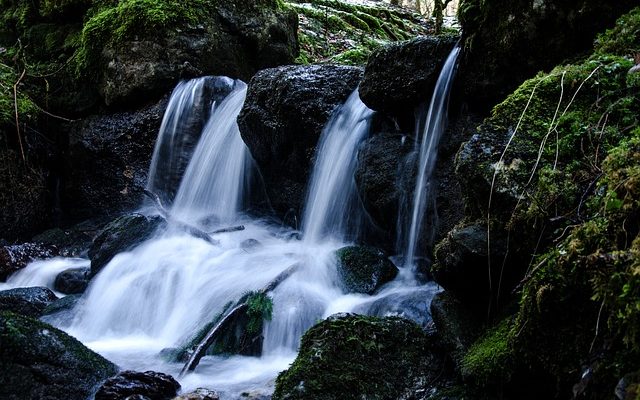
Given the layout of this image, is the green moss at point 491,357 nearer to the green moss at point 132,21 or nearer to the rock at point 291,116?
the rock at point 291,116

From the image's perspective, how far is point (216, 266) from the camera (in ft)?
20.2

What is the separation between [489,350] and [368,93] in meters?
3.81

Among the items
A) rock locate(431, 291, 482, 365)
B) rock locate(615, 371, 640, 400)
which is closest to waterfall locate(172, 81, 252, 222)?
rock locate(431, 291, 482, 365)

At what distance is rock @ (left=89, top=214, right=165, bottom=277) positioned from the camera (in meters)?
6.69

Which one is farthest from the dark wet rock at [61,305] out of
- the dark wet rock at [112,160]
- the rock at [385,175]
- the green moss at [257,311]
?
the rock at [385,175]

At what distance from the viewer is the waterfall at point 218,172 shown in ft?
27.6

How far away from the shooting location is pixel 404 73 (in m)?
5.71

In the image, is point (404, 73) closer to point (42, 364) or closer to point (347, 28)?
point (42, 364)

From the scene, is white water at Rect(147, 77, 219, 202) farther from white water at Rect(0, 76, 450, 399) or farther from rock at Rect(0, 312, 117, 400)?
rock at Rect(0, 312, 117, 400)

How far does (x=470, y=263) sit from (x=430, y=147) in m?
2.64

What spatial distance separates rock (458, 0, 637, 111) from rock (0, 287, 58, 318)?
503 cm

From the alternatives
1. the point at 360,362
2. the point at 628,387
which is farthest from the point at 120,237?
the point at 628,387

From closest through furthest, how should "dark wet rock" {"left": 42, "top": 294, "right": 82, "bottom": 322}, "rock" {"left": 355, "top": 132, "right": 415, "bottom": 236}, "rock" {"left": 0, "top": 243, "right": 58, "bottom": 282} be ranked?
"dark wet rock" {"left": 42, "top": 294, "right": 82, "bottom": 322}, "rock" {"left": 355, "top": 132, "right": 415, "bottom": 236}, "rock" {"left": 0, "top": 243, "right": 58, "bottom": 282}

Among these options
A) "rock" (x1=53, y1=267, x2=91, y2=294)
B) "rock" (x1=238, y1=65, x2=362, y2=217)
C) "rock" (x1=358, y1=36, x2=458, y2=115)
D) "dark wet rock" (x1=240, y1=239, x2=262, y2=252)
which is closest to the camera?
"rock" (x1=358, y1=36, x2=458, y2=115)
